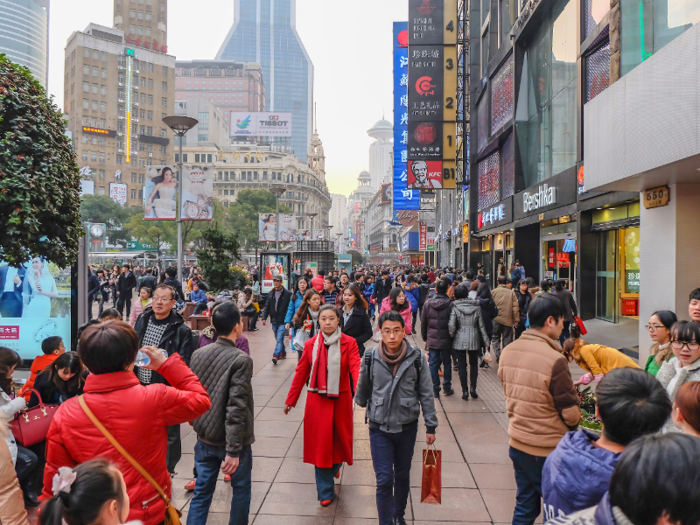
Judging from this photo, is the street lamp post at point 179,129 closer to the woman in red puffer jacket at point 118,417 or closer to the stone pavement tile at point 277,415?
the stone pavement tile at point 277,415

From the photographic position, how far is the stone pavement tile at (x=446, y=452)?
199 inches

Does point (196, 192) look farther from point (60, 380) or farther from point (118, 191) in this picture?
point (118, 191)

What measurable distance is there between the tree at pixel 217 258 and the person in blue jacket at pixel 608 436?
15542 millimetres

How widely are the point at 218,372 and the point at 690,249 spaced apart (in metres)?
7.80

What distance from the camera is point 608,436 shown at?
6.22 feet

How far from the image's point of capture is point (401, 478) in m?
3.60

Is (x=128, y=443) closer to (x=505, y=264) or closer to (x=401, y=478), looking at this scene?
(x=401, y=478)

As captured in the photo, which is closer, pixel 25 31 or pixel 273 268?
pixel 273 268

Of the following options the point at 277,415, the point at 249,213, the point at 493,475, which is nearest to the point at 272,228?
the point at 277,415

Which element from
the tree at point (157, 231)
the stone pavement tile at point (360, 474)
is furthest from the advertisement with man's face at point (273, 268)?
the tree at point (157, 231)

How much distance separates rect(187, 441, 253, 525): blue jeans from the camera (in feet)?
10.7

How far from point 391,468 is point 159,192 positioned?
441 inches

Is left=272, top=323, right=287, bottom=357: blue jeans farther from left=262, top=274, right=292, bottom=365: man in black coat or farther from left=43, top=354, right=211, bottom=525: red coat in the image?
left=43, top=354, right=211, bottom=525: red coat

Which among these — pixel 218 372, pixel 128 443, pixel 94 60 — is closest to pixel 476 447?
pixel 218 372
